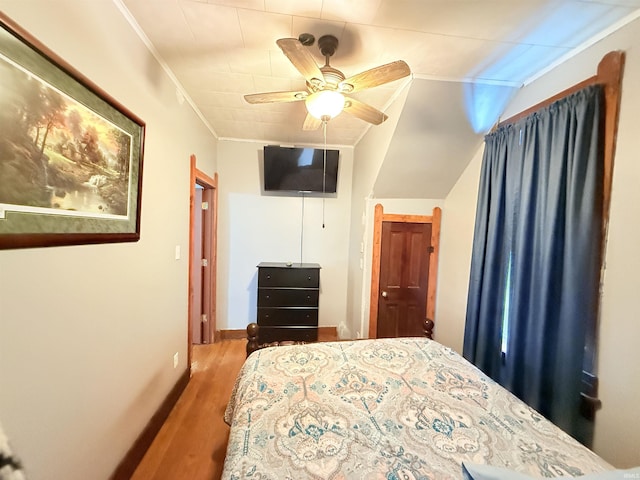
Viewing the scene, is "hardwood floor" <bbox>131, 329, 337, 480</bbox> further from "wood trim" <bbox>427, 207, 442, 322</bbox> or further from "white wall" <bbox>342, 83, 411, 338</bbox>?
"wood trim" <bbox>427, 207, 442, 322</bbox>

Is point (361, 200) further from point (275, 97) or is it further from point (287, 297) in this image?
point (275, 97)

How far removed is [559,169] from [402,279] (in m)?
1.77

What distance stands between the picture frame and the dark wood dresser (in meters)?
1.93

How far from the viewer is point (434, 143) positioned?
246 cm

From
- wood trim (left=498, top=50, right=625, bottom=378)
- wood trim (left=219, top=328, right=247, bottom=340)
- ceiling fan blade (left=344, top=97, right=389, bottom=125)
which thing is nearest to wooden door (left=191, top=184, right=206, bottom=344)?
wood trim (left=219, top=328, right=247, bottom=340)

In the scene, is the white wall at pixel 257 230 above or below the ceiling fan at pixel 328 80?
below

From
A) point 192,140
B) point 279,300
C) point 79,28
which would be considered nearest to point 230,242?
point 279,300

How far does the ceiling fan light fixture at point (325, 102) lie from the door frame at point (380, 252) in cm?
152

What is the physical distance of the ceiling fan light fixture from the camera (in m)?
1.56

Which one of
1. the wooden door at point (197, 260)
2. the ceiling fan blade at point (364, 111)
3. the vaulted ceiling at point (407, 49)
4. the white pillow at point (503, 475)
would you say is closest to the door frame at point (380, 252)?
the vaulted ceiling at point (407, 49)

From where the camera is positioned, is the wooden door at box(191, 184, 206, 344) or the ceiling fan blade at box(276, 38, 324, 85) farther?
the wooden door at box(191, 184, 206, 344)

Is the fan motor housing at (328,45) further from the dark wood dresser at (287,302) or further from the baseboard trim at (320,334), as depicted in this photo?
the baseboard trim at (320,334)

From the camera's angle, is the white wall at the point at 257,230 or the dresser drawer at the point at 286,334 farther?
the white wall at the point at 257,230

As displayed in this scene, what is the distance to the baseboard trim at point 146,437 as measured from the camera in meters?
1.56
